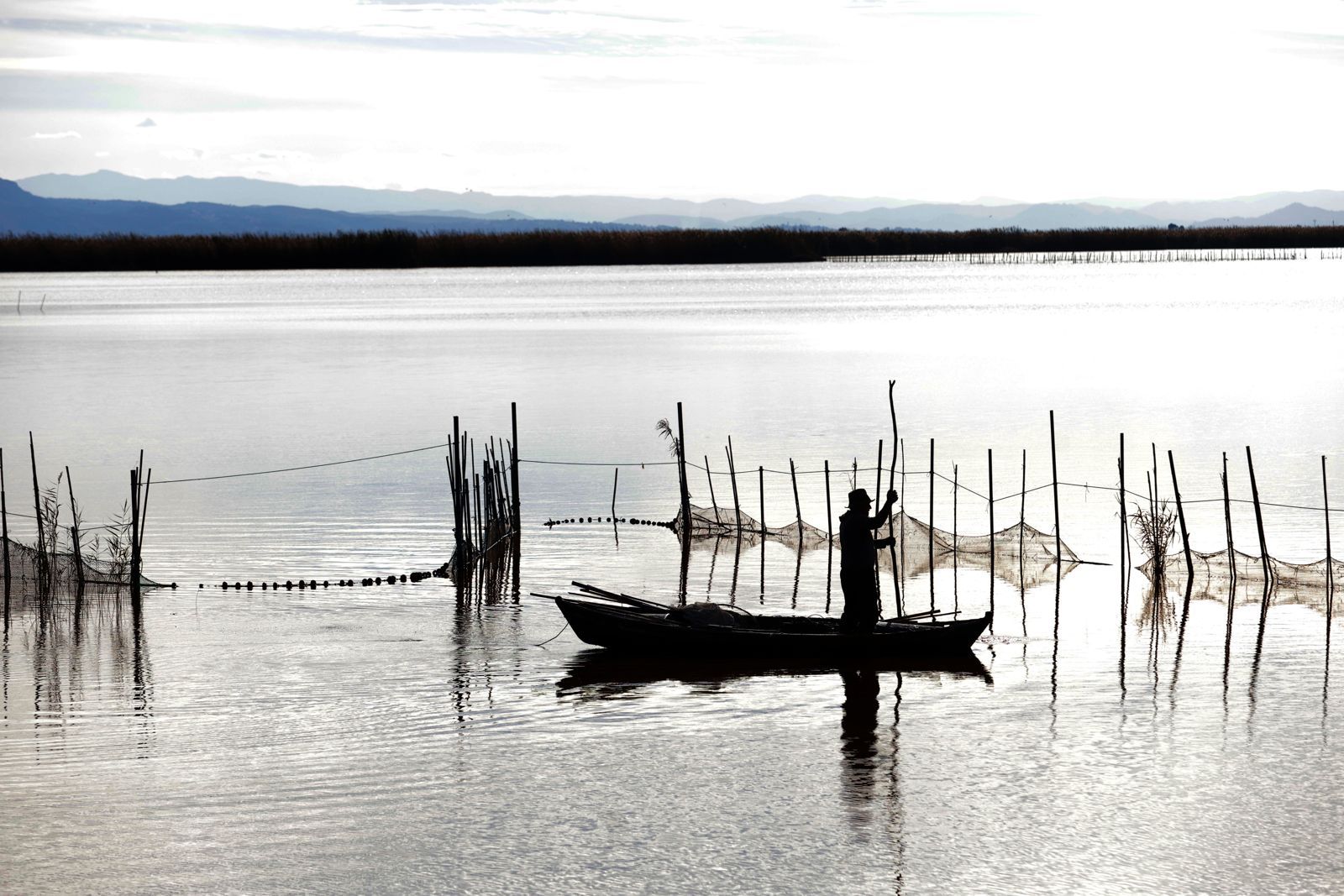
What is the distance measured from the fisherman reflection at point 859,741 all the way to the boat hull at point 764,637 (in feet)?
0.84

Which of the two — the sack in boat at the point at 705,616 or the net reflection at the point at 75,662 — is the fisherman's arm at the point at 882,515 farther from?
the net reflection at the point at 75,662

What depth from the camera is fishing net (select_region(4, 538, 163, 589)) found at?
1433 cm

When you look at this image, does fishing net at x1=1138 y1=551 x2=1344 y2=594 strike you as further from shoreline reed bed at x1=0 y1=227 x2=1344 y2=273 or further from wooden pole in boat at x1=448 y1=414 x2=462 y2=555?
shoreline reed bed at x1=0 y1=227 x2=1344 y2=273

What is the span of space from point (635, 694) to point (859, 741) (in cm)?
189

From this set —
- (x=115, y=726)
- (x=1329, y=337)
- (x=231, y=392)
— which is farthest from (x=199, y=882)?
(x=1329, y=337)

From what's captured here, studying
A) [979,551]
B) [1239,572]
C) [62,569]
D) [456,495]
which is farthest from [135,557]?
[1239,572]

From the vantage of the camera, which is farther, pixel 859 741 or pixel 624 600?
pixel 624 600

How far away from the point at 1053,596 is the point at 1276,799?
5.47m

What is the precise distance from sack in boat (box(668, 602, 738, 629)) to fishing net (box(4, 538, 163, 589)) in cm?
583

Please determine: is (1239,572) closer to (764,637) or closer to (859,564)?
(859,564)

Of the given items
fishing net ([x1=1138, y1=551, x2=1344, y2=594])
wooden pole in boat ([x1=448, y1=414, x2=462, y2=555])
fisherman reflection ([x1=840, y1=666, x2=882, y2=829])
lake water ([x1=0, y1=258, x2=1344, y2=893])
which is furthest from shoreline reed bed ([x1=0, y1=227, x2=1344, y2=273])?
fisherman reflection ([x1=840, y1=666, x2=882, y2=829])

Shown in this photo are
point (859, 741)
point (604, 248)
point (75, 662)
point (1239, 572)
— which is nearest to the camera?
point (859, 741)

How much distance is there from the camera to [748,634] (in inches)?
447

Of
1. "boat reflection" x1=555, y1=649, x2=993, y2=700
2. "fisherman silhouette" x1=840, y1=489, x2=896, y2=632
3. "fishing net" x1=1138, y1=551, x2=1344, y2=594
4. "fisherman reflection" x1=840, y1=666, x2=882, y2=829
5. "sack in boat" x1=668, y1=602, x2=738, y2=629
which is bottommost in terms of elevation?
"fisherman reflection" x1=840, y1=666, x2=882, y2=829
